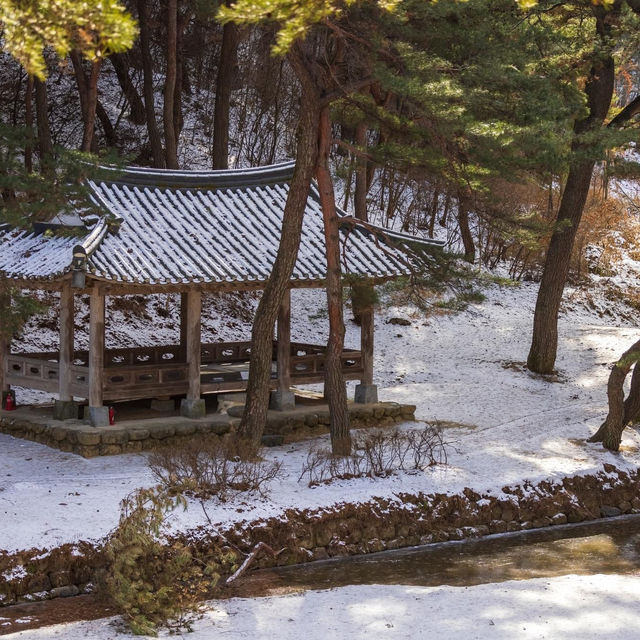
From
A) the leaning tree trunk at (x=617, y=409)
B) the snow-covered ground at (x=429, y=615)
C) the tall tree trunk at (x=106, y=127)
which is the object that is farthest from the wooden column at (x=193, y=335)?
the tall tree trunk at (x=106, y=127)

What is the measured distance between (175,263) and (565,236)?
10546mm

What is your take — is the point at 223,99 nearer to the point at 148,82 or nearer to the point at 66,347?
the point at 148,82

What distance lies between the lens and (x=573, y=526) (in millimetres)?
14953

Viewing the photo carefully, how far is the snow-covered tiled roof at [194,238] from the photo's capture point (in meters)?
15.5

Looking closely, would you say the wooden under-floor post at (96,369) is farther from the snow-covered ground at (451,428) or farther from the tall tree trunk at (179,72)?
the tall tree trunk at (179,72)

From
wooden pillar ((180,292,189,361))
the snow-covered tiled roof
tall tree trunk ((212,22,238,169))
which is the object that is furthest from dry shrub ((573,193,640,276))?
wooden pillar ((180,292,189,361))

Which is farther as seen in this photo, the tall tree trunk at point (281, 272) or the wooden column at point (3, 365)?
the wooden column at point (3, 365)

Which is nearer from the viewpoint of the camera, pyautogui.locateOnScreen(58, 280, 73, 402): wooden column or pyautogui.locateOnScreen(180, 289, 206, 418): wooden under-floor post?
pyautogui.locateOnScreen(58, 280, 73, 402): wooden column

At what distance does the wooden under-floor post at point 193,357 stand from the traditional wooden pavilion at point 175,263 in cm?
2

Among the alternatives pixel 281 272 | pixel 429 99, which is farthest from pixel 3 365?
pixel 429 99

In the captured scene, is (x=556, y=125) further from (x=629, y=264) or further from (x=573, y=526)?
(x=629, y=264)

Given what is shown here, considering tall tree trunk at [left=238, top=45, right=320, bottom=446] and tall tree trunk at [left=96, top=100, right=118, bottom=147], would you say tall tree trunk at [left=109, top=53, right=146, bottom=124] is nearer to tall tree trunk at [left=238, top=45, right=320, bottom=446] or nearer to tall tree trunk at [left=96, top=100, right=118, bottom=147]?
tall tree trunk at [left=96, top=100, right=118, bottom=147]

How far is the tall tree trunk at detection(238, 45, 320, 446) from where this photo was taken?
1508 centimetres

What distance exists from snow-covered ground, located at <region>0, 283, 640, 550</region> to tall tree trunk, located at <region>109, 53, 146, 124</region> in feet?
28.7
